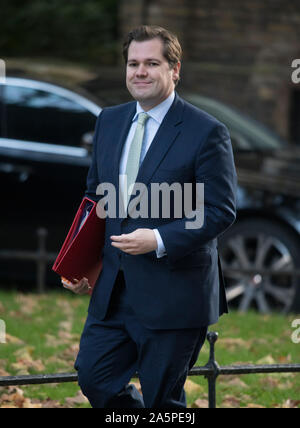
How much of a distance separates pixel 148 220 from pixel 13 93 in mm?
4343

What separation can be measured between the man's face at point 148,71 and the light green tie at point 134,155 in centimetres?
12

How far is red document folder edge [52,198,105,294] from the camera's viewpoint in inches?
151

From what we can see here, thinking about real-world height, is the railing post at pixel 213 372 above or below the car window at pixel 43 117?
below

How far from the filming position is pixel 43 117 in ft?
25.2

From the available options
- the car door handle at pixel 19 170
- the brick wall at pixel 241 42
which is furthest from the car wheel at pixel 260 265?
the brick wall at pixel 241 42

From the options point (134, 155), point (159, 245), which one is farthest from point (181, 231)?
point (134, 155)

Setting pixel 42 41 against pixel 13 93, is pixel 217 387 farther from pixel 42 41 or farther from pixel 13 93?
A: pixel 42 41

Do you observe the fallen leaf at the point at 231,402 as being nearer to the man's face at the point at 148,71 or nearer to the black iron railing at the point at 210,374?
the black iron railing at the point at 210,374

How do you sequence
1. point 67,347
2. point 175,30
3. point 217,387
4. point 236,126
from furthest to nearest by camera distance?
point 175,30
point 236,126
point 67,347
point 217,387

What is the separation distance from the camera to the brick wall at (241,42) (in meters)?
13.4

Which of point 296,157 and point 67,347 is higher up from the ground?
point 296,157

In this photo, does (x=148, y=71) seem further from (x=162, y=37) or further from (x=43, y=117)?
(x=43, y=117)
